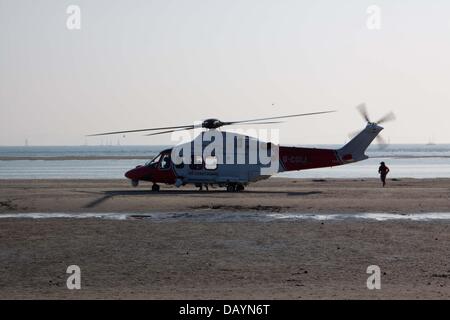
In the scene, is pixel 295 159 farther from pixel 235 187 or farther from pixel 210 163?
pixel 210 163

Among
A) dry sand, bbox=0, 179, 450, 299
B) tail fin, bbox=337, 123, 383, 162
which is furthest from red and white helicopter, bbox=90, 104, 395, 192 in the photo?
dry sand, bbox=0, 179, 450, 299

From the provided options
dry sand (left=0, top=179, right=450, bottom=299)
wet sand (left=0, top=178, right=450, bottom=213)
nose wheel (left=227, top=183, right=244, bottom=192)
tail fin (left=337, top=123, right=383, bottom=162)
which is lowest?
dry sand (left=0, top=179, right=450, bottom=299)

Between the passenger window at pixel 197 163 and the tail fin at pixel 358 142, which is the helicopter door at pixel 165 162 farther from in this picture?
the tail fin at pixel 358 142

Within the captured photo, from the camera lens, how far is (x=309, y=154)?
33.2 meters

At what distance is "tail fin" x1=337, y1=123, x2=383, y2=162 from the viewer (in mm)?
33875

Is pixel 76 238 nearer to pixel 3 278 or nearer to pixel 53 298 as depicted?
pixel 3 278

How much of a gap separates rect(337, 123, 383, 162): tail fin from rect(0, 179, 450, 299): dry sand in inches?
392

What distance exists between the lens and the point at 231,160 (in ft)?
107

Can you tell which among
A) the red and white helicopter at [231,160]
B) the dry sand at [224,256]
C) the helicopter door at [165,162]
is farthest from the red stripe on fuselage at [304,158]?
the dry sand at [224,256]

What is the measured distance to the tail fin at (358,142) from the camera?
33.9 metres

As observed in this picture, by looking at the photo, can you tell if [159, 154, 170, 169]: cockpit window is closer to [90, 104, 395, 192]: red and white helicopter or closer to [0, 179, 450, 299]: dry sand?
[90, 104, 395, 192]: red and white helicopter

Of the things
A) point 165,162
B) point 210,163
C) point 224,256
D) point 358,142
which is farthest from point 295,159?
point 224,256

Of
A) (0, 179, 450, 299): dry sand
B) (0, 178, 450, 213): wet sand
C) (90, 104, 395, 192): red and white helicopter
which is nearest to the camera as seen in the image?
(0, 179, 450, 299): dry sand
